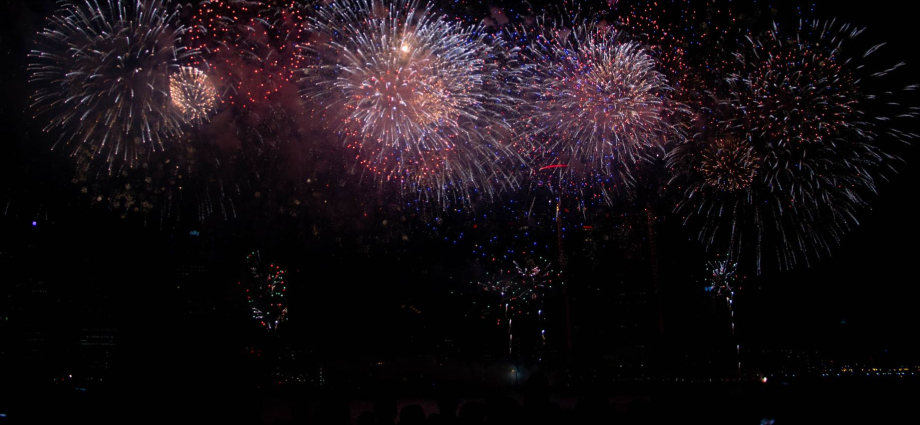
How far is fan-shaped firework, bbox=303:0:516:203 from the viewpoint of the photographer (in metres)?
6.98

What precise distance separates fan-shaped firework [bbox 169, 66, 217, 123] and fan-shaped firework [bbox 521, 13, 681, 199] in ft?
15.3

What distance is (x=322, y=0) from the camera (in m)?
→ 6.92

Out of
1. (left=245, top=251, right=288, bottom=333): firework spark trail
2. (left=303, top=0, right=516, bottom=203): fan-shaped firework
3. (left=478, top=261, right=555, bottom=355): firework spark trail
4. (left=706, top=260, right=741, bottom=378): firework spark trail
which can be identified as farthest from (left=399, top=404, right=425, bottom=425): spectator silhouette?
(left=245, top=251, right=288, bottom=333): firework spark trail

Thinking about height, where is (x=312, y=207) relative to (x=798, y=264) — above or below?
above

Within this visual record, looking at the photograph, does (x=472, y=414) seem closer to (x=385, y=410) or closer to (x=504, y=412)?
(x=504, y=412)

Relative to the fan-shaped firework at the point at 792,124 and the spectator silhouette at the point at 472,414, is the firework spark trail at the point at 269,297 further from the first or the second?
the spectator silhouette at the point at 472,414

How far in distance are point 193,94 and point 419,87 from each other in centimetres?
341

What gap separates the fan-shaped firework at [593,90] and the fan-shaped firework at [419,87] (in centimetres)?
62

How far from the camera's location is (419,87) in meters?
7.30

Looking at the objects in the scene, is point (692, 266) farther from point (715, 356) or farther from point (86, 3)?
point (86, 3)

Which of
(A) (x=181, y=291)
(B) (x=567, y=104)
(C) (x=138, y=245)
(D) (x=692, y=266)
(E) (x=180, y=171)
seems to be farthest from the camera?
(D) (x=692, y=266)

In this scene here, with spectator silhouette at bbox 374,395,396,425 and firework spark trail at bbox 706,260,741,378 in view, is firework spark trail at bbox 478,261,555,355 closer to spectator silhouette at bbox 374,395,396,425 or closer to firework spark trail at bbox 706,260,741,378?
firework spark trail at bbox 706,260,741,378

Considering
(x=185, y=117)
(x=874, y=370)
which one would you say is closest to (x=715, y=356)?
(x=874, y=370)

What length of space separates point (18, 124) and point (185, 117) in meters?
2.80
